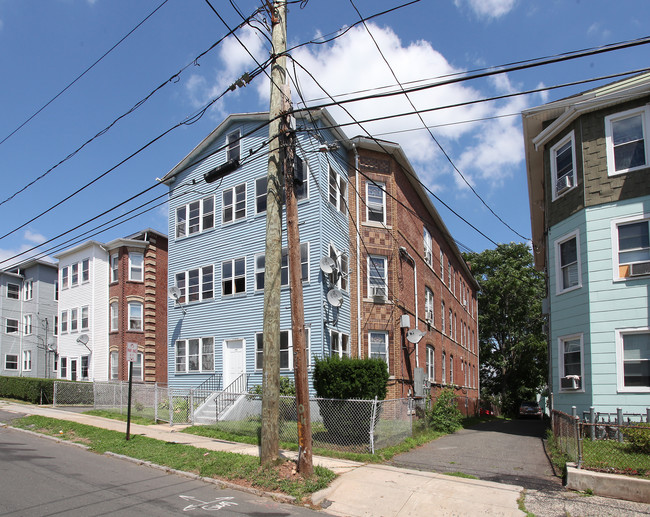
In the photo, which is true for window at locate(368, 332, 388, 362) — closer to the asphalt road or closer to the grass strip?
the grass strip

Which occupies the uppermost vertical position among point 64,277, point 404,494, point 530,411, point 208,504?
point 64,277

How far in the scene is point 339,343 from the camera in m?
19.0

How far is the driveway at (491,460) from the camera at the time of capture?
10219 millimetres

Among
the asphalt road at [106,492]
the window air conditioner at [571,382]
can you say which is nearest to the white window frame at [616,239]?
the window air conditioner at [571,382]

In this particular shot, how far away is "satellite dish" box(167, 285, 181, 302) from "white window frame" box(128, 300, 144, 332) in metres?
7.14

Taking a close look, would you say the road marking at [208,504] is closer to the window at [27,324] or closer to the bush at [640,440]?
the bush at [640,440]

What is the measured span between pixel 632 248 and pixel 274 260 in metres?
9.66

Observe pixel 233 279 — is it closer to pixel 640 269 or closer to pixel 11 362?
pixel 640 269

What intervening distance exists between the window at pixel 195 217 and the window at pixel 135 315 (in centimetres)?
740

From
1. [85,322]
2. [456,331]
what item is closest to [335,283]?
[456,331]

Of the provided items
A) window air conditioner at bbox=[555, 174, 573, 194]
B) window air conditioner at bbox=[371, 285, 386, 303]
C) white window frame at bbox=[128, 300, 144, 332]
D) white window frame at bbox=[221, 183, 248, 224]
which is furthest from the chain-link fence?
white window frame at bbox=[128, 300, 144, 332]

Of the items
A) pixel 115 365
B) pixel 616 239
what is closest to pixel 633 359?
pixel 616 239

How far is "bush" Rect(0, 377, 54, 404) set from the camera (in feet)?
79.5

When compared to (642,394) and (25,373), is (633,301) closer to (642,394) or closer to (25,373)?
(642,394)
